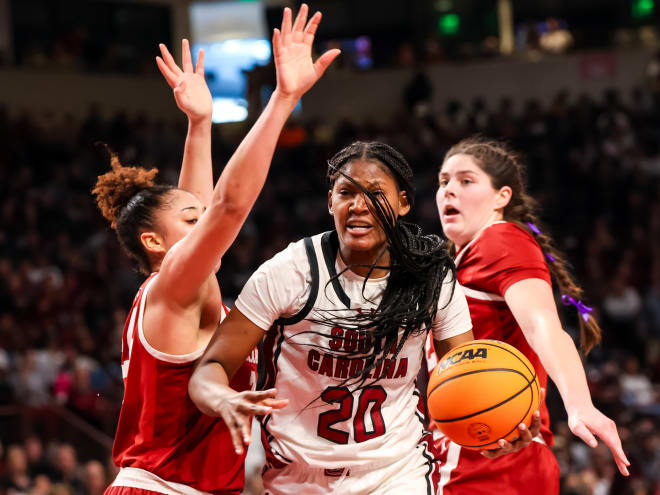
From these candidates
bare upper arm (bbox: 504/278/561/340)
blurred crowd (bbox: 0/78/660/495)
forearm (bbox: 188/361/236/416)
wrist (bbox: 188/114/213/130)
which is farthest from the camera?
blurred crowd (bbox: 0/78/660/495)

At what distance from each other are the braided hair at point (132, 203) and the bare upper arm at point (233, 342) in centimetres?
53

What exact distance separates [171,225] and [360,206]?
67 cm

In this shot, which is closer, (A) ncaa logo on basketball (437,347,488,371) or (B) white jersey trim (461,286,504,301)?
(A) ncaa logo on basketball (437,347,488,371)

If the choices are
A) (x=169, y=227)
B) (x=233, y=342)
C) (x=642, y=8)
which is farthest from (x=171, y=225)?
(x=642, y=8)

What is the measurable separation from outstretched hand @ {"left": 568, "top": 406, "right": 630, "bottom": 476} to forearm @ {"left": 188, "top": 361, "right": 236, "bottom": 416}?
3.41 feet

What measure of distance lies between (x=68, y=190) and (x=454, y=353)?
34.1ft

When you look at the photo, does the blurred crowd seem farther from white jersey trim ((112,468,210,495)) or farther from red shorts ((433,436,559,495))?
white jersey trim ((112,468,210,495))

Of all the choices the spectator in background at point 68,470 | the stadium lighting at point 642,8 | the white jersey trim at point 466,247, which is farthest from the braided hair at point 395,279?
the stadium lighting at point 642,8

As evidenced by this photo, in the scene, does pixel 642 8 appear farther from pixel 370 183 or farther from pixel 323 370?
pixel 323 370

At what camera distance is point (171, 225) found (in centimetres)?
289

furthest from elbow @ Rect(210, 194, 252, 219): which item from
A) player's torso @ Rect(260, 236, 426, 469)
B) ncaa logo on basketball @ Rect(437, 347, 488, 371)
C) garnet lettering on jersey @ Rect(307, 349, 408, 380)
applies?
ncaa logo on basketball @ Rect(437, 347, 488, 371)

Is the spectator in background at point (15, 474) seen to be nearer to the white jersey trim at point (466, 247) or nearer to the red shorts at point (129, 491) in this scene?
the red shorts at point (129, 491)

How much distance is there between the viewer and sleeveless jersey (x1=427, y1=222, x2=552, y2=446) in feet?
10.1

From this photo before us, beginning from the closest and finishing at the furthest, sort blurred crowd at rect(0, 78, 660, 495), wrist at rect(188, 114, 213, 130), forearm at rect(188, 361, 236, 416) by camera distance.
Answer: forearm at rect(188, 361, 236, 416) → wrist at rect(188, 114, 213, 130) → blurred crowd at rect(0, 78, 660, 495)
